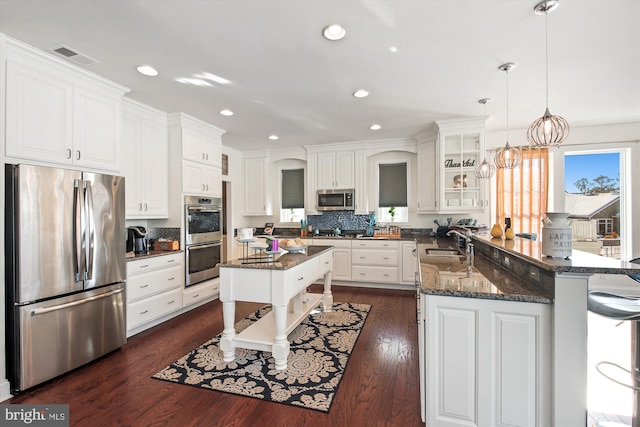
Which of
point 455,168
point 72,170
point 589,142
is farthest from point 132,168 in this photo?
point 589,142

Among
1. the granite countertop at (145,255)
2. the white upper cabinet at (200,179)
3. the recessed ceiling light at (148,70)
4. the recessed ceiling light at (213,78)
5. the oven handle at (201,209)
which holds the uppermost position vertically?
the recessed ceiling light at (148,70)

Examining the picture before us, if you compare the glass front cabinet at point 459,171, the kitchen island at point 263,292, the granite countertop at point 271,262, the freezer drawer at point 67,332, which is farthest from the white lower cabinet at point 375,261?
the freezer drawer at point 67,332

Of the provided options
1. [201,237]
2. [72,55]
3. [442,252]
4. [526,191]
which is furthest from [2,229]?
[526,191]

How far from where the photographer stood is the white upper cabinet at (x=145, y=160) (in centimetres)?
341

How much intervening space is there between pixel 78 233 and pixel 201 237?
1663 millimetres

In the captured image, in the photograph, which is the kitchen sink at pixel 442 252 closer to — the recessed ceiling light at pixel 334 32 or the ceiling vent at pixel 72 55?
the recessed ceiling light at pixel 334 32

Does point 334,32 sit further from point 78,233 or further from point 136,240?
point 136,240

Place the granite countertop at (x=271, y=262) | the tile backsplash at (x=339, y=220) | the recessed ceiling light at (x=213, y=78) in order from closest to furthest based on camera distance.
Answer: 1. the granite countertop at (x=271, y=262)
2. the recessed ceiling light at (x=213, y=78)
3. the tile backsplash at (x=339, y=220)

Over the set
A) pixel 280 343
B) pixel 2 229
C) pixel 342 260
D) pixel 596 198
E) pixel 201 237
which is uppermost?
pixel 596 198

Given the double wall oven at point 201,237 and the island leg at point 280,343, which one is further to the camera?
the double wall oven at point 201,237

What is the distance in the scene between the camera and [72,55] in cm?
242

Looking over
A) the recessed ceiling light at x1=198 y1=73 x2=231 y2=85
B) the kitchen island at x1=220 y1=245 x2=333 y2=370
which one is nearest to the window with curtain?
the recessed ceiling light at x1=198 y1=73 x2=231 y2=85

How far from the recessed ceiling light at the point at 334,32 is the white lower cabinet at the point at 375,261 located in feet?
11.5

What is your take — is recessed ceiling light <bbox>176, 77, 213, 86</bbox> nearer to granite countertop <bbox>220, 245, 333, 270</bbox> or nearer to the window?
granite countertop <bbox>220, 245, 333, 270</bbox>
